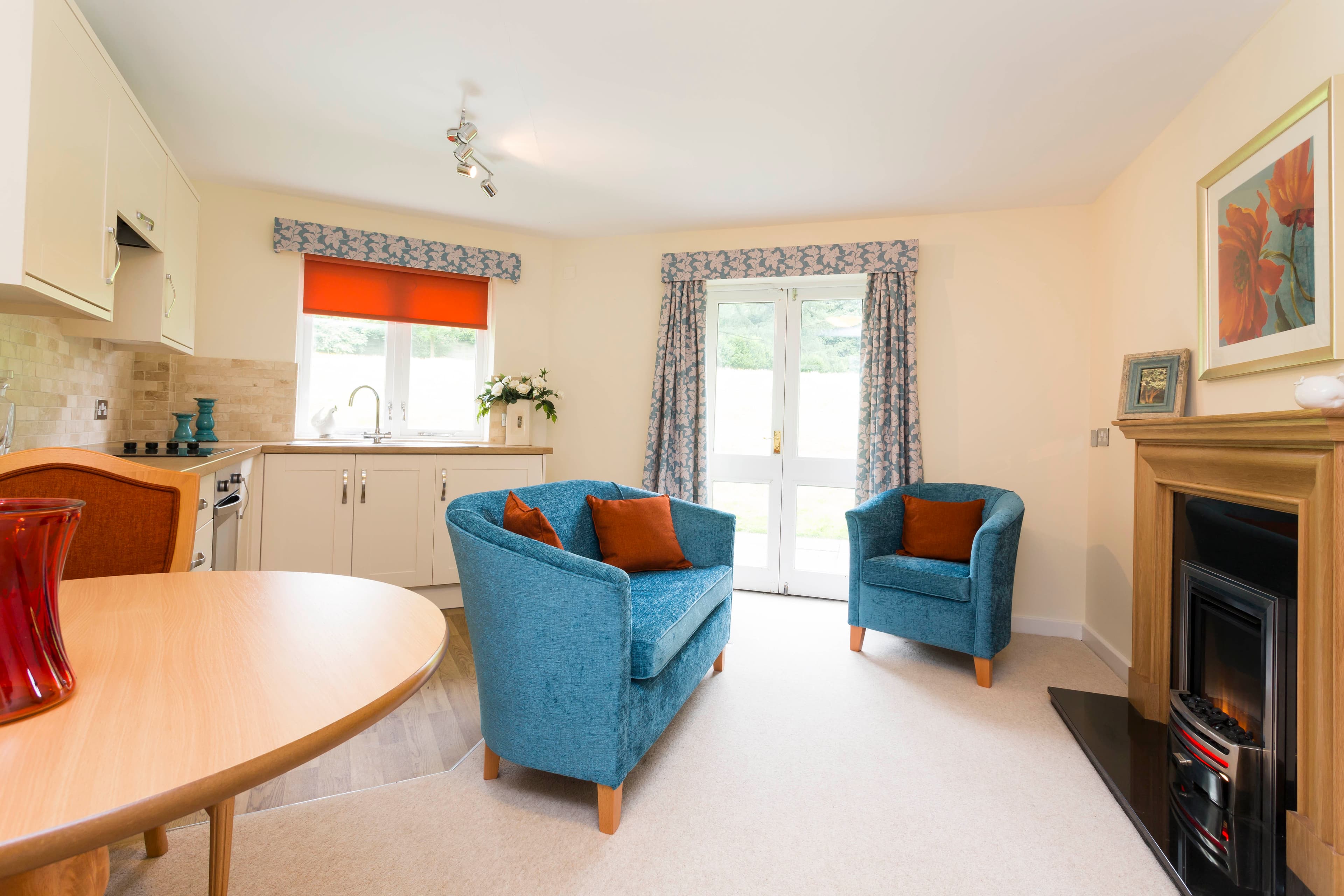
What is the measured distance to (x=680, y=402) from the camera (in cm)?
423

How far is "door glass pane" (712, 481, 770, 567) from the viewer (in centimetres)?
430

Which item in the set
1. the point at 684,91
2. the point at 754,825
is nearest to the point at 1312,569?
the point at 754,825

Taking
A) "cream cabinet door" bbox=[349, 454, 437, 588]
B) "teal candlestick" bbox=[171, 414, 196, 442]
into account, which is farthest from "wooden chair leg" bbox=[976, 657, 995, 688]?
"teal candlestick" bbox=[171, 414, 196, 442]

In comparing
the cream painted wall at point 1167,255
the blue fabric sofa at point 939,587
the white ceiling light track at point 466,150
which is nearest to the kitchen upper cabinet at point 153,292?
the white ceiling light track at point 466,150

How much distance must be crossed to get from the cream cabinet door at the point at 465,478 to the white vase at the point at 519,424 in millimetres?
295

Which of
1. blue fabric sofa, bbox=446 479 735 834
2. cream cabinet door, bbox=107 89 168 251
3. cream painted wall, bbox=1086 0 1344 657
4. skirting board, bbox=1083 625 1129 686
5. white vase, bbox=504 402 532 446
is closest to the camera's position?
blue fabric sofa, bbox=446 479 735 834

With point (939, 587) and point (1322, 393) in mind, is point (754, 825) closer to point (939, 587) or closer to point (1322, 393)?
point (939, 587)

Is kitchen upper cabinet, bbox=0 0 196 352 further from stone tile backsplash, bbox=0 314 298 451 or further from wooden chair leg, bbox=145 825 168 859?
wooden chair leg, bbox=145 825 168 859

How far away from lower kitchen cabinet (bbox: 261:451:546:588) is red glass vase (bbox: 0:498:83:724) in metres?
2.76

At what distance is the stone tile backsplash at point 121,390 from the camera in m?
2.32

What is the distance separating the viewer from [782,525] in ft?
13.9

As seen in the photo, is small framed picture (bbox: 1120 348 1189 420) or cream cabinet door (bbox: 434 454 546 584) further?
cream cabinet door (bbox: 434 454 546 584)

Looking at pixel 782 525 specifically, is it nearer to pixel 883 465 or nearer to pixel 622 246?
pixel 883 465

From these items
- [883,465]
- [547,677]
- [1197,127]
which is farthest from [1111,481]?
[547,677]
